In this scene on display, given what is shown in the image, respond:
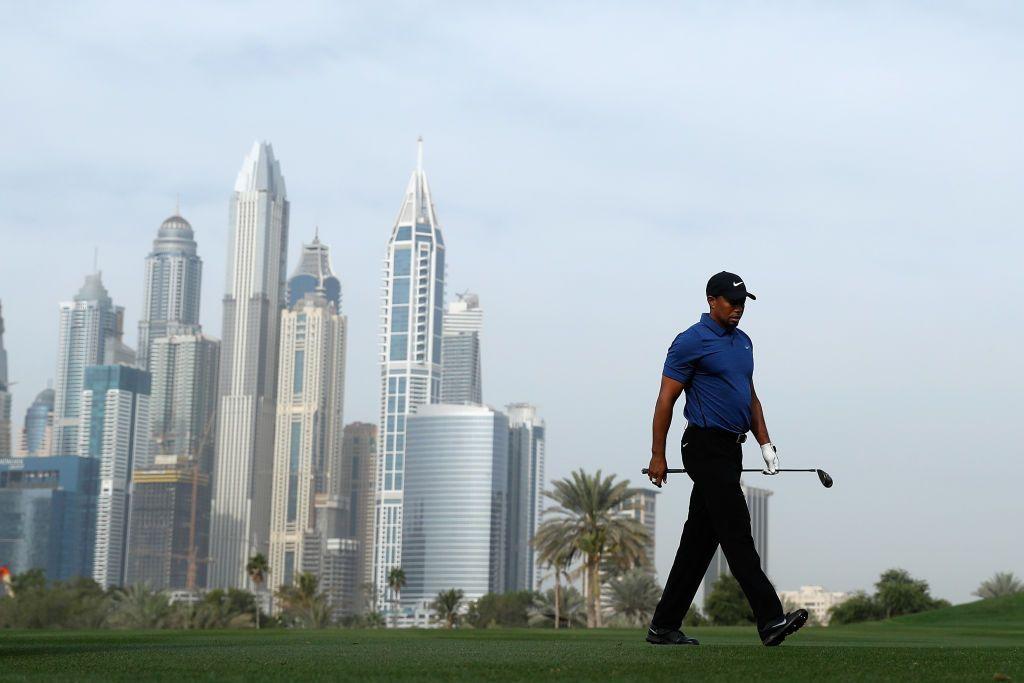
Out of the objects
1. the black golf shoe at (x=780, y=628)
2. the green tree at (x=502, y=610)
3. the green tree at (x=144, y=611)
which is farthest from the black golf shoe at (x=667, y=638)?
the green tree at (x=502, y=610)

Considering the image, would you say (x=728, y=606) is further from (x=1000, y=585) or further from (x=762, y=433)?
(x=762, y=433)

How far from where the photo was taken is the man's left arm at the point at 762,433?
30.9 feet

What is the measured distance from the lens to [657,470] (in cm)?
924

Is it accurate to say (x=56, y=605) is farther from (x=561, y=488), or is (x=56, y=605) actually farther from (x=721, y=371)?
(x=721, y=371)

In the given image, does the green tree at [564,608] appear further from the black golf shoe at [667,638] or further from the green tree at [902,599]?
the black golf shoe at [667,638]

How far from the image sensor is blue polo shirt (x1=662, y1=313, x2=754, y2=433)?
929 centimetres

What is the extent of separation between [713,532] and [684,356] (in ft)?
3.49

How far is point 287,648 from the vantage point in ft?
33.8

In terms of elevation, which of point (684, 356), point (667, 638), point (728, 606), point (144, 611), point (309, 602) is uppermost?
point (309, 602)

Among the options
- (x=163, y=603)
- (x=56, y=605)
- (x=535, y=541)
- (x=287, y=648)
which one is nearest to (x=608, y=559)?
(x=535, y=541)

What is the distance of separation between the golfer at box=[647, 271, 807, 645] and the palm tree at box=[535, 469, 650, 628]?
5509 cm

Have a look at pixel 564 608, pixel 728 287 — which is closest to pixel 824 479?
pixel 728 287

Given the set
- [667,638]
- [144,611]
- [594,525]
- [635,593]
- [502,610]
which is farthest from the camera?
[502,610]

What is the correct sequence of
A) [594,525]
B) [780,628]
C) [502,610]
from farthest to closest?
[502,610]
[594,525]
[780,628]
